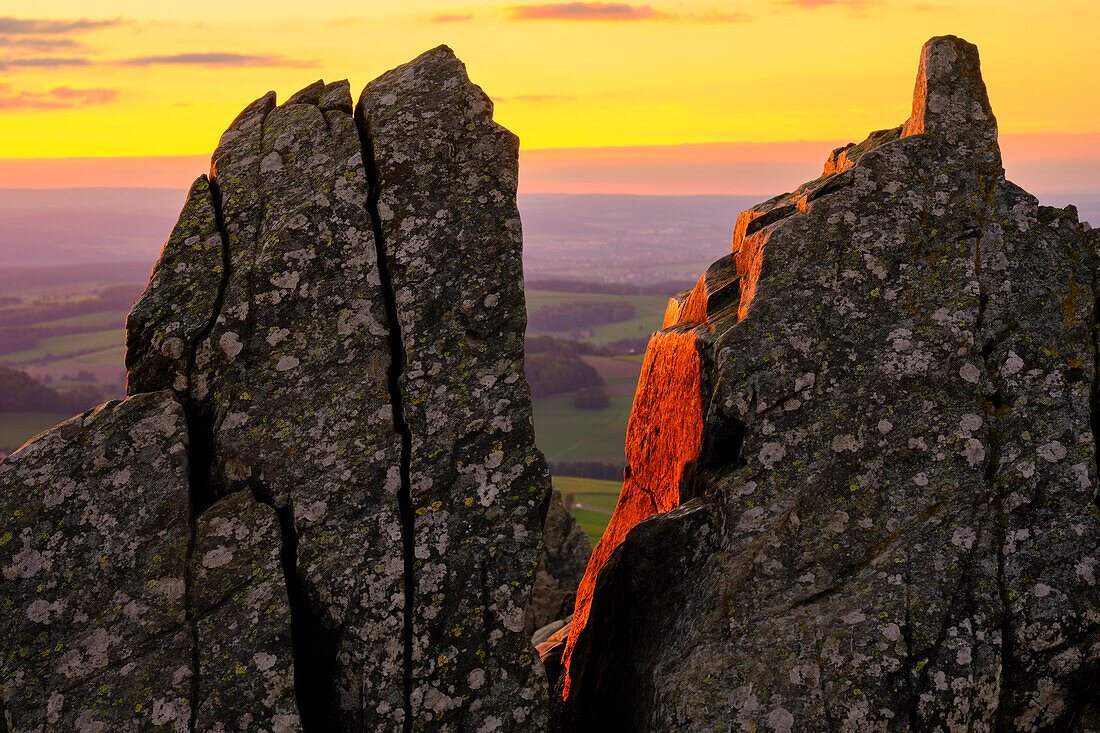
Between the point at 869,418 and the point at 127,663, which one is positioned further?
the point at 869,418

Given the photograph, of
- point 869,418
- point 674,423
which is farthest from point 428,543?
point 869,418

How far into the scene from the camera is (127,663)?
29.6ft

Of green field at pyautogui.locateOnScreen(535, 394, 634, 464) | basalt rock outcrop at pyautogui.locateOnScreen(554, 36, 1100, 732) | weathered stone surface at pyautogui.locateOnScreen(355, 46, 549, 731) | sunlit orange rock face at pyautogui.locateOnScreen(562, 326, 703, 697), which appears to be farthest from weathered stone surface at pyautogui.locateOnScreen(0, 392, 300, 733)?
green field at pyautogui.locateOnScreen(535, 394, 634, 464)

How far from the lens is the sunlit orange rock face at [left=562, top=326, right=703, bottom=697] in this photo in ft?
39.7

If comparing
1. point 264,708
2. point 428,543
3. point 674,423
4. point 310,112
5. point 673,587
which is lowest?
point 264,708

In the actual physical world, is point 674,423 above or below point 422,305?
below

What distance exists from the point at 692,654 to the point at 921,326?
521cm

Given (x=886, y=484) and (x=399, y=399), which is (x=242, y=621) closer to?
(x=399, y=399)

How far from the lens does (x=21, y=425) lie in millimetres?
109375

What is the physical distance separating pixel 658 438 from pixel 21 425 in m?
120

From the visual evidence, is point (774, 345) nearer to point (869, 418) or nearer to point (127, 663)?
point (869, 418)

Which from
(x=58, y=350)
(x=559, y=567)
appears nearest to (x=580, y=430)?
(x=559, y=567)

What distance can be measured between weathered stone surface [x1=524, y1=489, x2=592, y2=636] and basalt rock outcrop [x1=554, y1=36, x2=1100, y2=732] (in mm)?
8298

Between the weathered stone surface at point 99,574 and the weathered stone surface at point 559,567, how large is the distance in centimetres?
1165
